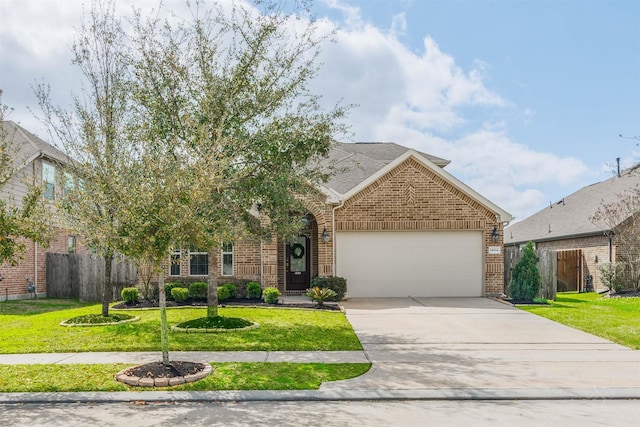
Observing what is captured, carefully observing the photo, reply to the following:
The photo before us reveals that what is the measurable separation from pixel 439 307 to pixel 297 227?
549cm

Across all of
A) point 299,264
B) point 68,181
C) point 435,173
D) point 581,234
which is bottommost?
point 299,264

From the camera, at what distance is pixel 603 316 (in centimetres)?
1391

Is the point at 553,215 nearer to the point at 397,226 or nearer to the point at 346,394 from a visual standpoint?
the point at 397,226

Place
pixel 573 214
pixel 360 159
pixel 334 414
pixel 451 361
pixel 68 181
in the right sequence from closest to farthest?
1. pixel 334 414
2. pixel 451 361
3. pixel 68 181
4. pixel 360 159
5. pixel 573 214

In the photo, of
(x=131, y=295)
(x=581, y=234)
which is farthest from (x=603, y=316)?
(x=131, y=295)

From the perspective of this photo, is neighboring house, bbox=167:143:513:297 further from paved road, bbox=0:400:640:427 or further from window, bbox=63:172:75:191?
paved road, bbox=0:400:640:427

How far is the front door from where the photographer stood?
19.4 metres

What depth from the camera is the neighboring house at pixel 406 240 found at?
17.8m

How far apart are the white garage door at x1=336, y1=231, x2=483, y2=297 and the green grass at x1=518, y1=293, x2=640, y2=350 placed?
2.76 metres

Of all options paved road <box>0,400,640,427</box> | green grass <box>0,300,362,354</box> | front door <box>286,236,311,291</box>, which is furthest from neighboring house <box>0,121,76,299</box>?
paved road <box>0,400,640,427</box>

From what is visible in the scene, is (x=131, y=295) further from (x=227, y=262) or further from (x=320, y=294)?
(x=320, y=294)

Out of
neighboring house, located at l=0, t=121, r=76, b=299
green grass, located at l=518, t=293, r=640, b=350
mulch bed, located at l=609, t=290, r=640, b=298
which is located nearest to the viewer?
green grass, located at l=518, t=293, r=640, b=350

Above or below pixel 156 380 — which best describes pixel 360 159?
above

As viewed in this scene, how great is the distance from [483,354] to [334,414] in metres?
4.03
